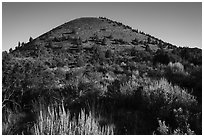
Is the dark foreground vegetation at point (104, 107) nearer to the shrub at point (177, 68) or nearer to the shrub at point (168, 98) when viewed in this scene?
the shrub at point (168, 98)

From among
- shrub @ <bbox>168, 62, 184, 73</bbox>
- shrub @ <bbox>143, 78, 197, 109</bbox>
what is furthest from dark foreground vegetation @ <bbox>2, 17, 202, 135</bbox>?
shrub @ <bbox>168, 62, 184, 73</bbox>

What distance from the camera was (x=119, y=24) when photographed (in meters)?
70.9

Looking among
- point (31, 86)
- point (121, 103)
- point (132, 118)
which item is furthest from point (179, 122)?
point (31, 86)

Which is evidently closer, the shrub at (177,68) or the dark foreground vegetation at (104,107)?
the dark foreground vegetation at (104,107)

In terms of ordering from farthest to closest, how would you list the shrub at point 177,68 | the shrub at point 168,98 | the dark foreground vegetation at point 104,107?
the shrub at point 177,68 → the shrub at point 168,98 → the dark foreground vegetation at point 104,107

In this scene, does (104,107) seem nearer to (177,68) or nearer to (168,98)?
(168,98)

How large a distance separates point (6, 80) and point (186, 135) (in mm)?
7197

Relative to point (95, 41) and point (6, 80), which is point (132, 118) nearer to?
point (6, 80)

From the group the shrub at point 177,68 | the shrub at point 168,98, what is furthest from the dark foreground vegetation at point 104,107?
the shrub at point 177,68

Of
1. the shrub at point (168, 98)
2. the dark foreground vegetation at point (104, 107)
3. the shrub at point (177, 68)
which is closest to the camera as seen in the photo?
the dark foreground vegetation at point (104, 107)

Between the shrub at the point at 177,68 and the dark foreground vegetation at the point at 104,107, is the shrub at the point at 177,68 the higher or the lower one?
the higher one

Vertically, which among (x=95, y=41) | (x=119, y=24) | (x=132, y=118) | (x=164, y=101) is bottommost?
(x=132, y=118)

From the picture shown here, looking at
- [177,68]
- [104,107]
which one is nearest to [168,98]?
[104,107]

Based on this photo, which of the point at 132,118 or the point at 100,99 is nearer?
the point at 132,118
